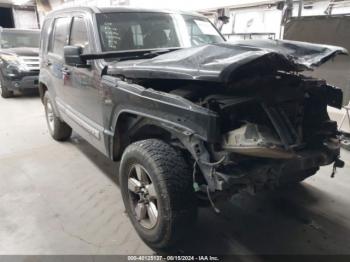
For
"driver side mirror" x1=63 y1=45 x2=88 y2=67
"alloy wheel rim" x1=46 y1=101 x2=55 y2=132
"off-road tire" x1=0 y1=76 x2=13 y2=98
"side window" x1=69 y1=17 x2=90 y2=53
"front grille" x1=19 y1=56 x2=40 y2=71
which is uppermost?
"side window" x1=69 y1=17 x2=90 y2=53

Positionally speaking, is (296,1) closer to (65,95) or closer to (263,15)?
(263,15)

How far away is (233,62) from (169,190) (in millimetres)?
846

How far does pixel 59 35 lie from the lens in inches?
145

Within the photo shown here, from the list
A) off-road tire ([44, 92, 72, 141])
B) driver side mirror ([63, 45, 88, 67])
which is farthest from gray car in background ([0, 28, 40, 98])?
driver side mirror ([63, 45, 88, 67])

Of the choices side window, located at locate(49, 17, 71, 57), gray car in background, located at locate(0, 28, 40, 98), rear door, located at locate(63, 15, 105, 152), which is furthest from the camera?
gray car in background, located at locate(0, 28, 40, 98)

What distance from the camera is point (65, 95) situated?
362cm

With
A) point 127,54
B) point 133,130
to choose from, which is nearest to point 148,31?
point 127,54

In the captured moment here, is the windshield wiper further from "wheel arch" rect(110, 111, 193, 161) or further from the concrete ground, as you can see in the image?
the concrete ground

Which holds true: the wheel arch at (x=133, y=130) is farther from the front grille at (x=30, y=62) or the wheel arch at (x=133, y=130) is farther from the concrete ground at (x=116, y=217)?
the front grille at (x=30, y=62)

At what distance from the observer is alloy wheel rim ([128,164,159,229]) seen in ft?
6.88

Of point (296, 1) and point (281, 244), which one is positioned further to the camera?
point (296, 1)

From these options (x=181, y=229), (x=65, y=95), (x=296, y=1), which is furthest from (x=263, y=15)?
(x=181, y=229)

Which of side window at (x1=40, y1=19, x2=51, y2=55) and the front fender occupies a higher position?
side window at (x1=40, y1=19, x2=51, y2=55)

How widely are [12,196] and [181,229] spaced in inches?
75.5
